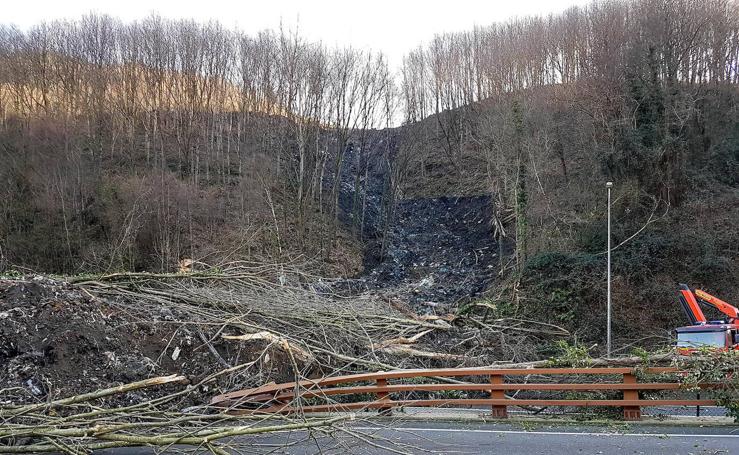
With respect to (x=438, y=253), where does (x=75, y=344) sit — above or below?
below

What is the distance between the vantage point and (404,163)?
39.0m

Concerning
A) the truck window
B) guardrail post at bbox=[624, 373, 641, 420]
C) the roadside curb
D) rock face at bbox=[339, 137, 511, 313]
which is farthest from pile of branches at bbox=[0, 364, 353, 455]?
rock face at bbox=[339, 137, 511, 313]

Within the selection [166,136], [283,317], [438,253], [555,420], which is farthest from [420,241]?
[555,420]

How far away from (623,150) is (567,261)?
5635 millimetres

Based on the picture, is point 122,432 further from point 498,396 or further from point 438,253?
point 438,253

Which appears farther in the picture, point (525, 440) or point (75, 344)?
point (75, 344)

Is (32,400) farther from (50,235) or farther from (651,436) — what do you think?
(50,235)

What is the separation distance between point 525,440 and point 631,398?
1908mm

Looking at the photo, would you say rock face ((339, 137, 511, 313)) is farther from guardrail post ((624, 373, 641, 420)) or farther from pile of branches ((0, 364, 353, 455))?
pile of branches ((0, 364, 353, 455))

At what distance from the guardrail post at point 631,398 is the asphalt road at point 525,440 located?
11.6 inches

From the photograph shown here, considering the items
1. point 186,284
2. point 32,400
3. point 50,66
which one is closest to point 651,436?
point 32,400

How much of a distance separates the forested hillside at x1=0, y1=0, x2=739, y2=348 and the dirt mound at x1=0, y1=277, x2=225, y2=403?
9.51m

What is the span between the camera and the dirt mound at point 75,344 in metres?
8.46

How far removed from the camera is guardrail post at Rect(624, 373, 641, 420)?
25.6 feet
